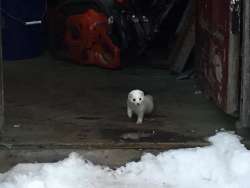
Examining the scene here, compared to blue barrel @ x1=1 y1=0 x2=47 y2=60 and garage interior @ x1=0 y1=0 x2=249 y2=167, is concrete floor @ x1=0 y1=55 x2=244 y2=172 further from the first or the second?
blue barrel @ x1=1 y1=0 x2=47 y2=60

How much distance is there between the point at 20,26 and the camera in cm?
827

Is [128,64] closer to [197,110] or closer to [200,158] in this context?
[197,110]

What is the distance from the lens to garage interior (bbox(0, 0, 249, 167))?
4.99 m

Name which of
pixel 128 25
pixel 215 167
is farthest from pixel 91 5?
pixel 215 167

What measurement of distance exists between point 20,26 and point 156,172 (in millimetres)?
4199

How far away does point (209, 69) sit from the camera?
6.06 metres

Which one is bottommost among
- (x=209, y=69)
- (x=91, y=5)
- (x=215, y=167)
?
(x=215, y=167)

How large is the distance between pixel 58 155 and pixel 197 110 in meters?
1.57

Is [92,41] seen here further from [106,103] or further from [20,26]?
[106,103]

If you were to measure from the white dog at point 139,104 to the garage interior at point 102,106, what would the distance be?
7 cm

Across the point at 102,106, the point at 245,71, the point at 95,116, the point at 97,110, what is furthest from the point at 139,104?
the point at 245,71

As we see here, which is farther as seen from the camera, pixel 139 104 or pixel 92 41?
pixel 92 41

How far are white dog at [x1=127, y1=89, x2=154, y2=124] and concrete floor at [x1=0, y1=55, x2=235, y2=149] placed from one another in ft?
0.26

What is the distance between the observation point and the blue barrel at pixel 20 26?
8.21 m
